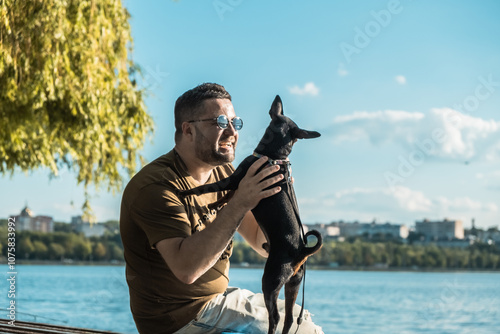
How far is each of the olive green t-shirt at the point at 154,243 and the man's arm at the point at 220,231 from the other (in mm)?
125

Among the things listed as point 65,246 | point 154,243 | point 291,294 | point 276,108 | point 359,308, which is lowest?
point 359,308

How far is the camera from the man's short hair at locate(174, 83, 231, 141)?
223 cm

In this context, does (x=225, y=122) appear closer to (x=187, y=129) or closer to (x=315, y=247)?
(x=187, y=129)

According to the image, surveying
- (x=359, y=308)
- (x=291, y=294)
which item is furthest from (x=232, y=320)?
(x=359, y=308)

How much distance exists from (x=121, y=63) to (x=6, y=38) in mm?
1855

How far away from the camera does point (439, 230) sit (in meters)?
43.9

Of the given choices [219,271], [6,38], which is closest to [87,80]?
[6,38]

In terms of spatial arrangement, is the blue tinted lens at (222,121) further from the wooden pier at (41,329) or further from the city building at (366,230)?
the city building at (366,230)

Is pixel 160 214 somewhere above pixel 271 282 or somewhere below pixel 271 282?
above

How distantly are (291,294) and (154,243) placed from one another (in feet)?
1.52

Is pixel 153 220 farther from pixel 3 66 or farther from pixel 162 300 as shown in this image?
pixel 3 66

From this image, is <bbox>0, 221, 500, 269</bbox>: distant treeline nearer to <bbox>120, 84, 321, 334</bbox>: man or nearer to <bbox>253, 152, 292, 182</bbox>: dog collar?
<bbox>120, 84, 321, 334</bbox>: man

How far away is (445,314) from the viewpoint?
3841 cm

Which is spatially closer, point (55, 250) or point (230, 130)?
point (230, 130)
